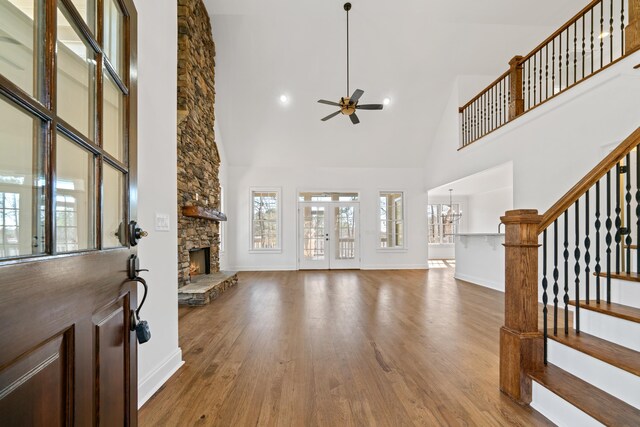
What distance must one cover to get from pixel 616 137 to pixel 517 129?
139 cm

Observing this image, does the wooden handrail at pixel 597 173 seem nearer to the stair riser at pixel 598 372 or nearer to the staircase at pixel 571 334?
the staircase at pixel 571 334

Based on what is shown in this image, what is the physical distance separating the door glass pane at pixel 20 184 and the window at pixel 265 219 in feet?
23.8

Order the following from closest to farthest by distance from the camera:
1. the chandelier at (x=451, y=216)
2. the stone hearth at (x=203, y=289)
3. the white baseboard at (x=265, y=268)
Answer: the stone hearth at (x=203, y=289) < the white baseboard at (x=265, y=268) < the chandelier at (x=451, y=216)

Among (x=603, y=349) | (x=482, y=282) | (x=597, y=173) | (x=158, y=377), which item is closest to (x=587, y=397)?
(x=603, y=349)

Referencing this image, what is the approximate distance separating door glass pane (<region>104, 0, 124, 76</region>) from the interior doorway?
6.87 metres

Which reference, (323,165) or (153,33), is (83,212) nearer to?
(153,33)

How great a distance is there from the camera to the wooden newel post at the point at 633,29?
2932mm

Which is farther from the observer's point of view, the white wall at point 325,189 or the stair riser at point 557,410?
the white wall at point 325,189

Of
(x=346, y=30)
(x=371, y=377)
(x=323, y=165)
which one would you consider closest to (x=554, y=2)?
(x=346, y=30)

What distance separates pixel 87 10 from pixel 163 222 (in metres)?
1.43

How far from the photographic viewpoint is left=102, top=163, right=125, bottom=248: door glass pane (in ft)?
3.23

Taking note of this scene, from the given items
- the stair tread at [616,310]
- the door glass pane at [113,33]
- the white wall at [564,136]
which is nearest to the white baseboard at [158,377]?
the door glass pane at [113,33]

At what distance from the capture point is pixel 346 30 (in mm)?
5512

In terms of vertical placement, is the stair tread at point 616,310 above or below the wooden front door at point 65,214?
below
